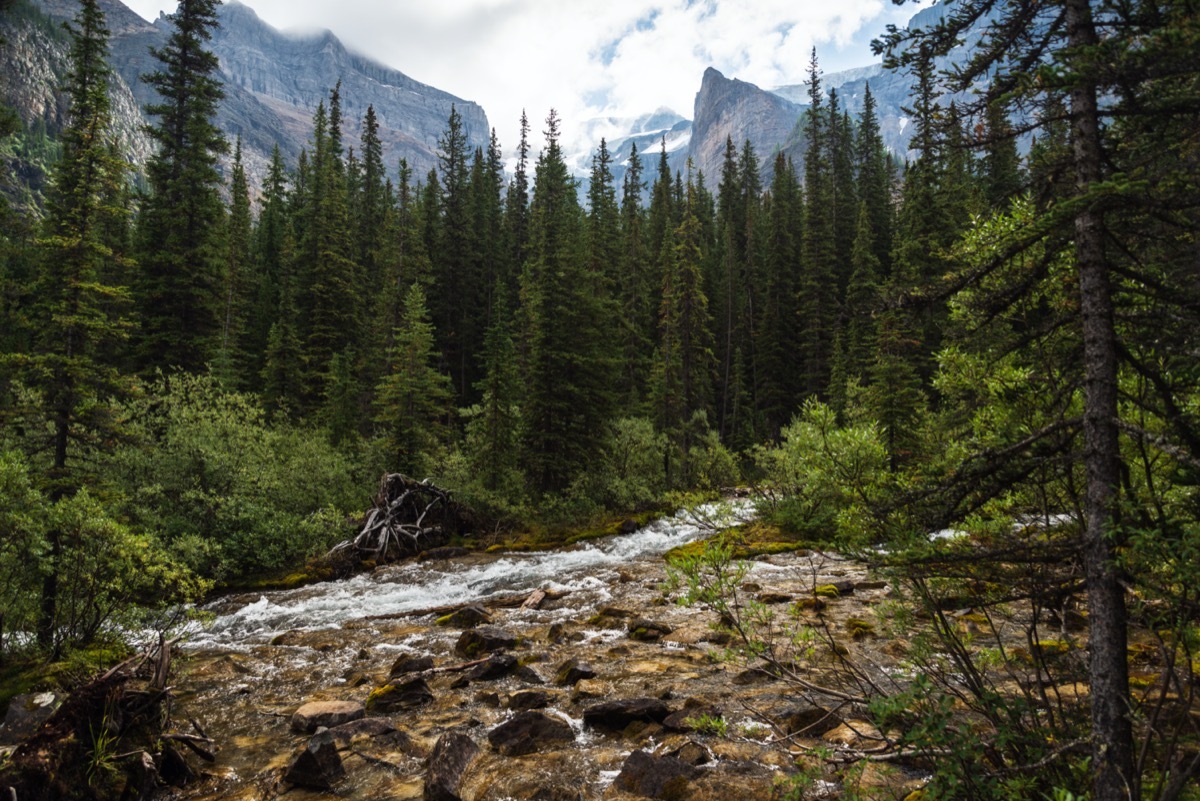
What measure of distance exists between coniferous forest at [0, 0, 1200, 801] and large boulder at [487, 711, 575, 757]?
→ 11.9ft

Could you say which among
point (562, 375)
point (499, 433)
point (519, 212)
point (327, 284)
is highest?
point (519, 212)

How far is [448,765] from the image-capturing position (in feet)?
23.0

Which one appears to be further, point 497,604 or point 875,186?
point 875,186

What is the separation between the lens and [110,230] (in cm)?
3506

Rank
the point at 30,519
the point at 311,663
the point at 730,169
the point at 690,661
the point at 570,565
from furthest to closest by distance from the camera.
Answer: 1. the point at 730,169
2. the point at 570,565
3. the point at 311,663
4. the point at 690,661
5. the point at 30,519

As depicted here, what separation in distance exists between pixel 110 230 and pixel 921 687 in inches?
1824

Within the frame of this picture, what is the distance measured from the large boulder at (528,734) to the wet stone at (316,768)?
6.49ft

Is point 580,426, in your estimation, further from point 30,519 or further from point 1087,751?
point 1087,751

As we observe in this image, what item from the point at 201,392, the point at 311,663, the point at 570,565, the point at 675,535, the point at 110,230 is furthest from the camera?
the point at 110,230

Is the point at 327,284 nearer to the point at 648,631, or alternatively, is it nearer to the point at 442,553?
the point at 442,553

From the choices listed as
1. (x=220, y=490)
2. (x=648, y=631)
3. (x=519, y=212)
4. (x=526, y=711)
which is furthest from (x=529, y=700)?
(x=519, y=212)

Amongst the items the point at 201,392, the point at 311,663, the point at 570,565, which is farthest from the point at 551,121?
the point at 311,663

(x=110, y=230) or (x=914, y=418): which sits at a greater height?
(x=110, y=230)

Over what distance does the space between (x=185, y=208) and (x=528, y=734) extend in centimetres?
3538
